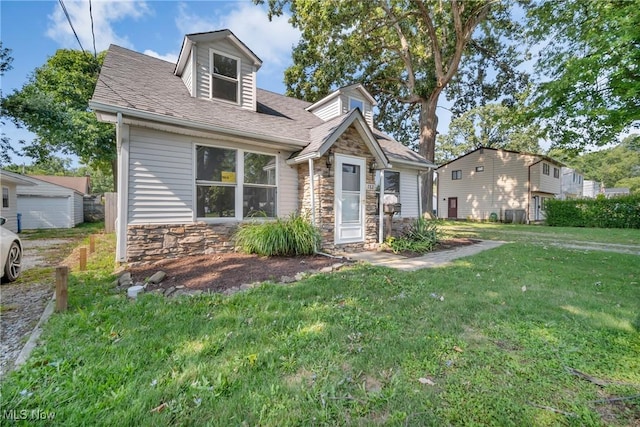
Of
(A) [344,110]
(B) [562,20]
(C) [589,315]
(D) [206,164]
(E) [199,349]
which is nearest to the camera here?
(E) [199,349]

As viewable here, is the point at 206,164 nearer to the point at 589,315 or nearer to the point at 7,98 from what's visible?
the point at 589,315

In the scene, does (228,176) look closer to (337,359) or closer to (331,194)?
(331,194)

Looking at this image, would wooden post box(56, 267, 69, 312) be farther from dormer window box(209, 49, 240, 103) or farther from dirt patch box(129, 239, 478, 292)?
dormer window box(209, 49, 240, 103)

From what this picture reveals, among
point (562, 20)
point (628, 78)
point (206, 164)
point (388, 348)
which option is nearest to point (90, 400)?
point (388, 348)

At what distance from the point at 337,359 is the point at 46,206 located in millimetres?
22069

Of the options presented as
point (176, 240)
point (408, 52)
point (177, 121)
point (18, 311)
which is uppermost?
point (408, 52)

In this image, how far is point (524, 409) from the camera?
176 centimetres

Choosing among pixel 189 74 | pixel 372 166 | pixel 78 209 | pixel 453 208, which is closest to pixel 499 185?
pixel 453 208

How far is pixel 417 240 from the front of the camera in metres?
8.71

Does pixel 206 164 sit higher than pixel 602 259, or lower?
higher

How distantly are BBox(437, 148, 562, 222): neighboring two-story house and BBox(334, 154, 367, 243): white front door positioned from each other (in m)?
19.5

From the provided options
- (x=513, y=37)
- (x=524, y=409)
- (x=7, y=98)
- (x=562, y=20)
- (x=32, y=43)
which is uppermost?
(x=513, y=37)

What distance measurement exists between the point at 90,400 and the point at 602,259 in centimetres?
981

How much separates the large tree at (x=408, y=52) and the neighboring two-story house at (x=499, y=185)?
6578 millimetres
